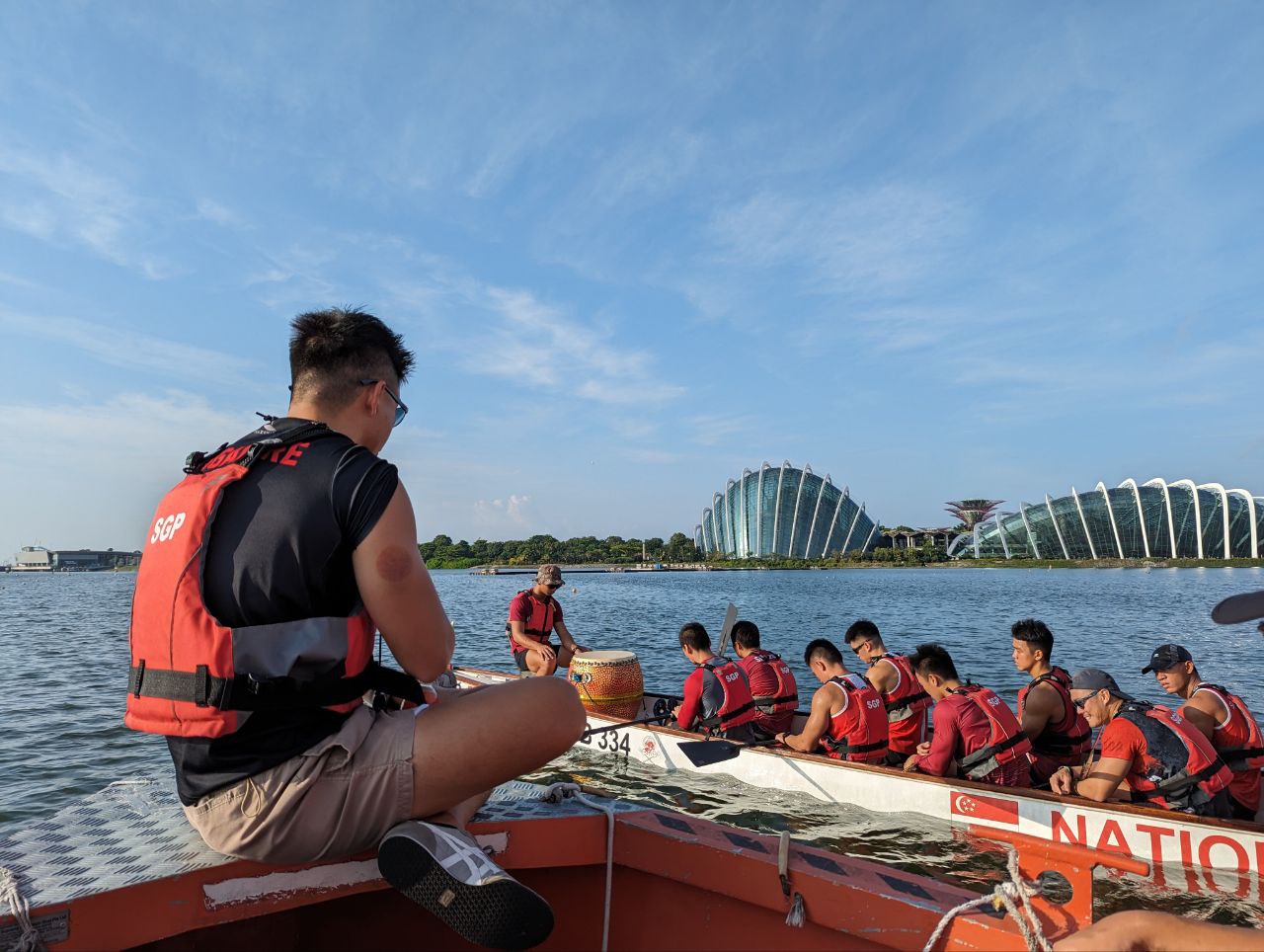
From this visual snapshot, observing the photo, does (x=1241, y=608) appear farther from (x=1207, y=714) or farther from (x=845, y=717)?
(x=845, y=717)

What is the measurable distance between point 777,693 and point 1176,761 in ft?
11.8

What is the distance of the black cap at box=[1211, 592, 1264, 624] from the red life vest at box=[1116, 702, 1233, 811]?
4313mm

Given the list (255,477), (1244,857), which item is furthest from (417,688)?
(1244,857)

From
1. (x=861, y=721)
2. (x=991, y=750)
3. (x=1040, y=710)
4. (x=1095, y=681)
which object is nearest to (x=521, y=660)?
(x=861, y=721)


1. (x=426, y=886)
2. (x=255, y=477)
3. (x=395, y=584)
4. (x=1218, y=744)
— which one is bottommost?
(x=1218, y=744)

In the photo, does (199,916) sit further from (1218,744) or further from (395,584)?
(1218,744)

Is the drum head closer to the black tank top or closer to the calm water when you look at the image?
the calm water

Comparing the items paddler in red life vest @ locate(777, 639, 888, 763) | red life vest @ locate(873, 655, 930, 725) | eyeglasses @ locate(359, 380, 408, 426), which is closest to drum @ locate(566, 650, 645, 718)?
paddler in red life vest @ locate(777, 639, 888, 763)

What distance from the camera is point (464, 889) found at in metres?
1.74

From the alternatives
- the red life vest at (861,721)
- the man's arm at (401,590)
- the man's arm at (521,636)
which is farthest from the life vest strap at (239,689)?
the man's arm at (521,636)

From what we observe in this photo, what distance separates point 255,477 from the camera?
6.17 ft

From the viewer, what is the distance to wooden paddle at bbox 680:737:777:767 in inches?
301

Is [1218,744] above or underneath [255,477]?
underneath

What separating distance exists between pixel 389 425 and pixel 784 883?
1.82m
